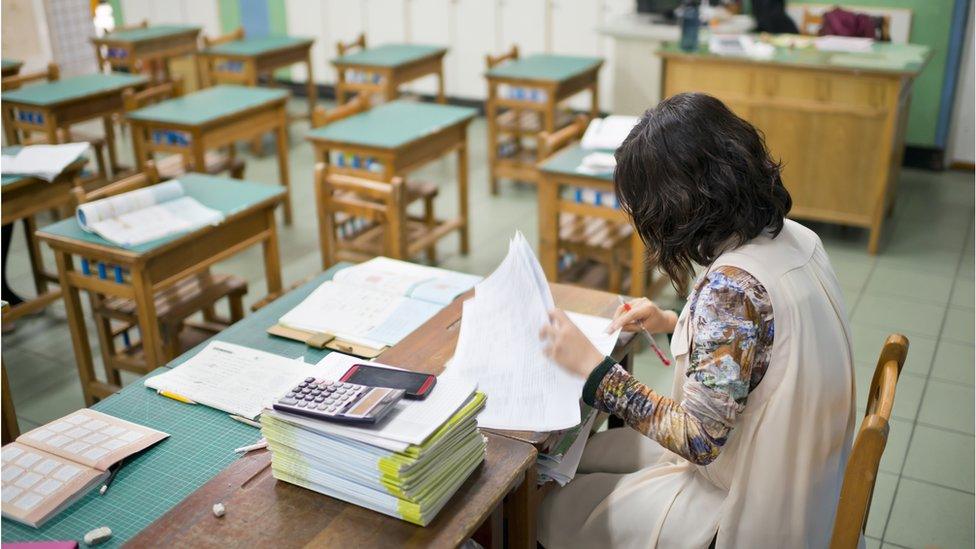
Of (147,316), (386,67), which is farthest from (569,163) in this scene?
(386,67)

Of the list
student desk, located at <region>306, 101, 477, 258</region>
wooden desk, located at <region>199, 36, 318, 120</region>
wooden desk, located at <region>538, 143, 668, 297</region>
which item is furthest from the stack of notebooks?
wooden desk, located at <region>199, 36, 318, 120</region>

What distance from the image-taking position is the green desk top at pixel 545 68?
16.6 feet

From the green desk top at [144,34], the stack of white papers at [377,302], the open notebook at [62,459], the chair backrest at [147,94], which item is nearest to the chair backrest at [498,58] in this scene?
the chair backrest at [147,94]

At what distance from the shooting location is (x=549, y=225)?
342 cm

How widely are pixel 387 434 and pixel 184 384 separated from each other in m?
0.65

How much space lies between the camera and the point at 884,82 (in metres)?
4.12

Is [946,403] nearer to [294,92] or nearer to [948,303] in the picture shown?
[948,303]

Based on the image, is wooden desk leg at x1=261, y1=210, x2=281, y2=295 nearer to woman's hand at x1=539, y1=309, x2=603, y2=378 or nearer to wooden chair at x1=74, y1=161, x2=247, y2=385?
wooden chair at x1=74, y1=161, x2=247, y2=385

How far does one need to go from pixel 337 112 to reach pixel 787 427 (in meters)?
3.07

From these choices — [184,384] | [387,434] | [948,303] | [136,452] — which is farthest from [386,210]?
[948,303]

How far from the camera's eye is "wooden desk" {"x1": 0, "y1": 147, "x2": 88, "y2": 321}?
Result: 3.26 meters

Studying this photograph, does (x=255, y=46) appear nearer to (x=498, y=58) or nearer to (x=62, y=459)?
(x=498, y=58)

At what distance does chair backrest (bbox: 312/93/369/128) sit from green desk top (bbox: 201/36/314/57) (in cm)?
205

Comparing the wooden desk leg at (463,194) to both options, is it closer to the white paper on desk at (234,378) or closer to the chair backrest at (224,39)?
the white paper on desk at (234,378)
